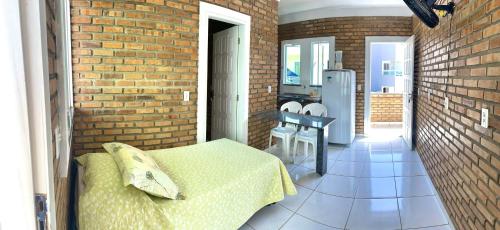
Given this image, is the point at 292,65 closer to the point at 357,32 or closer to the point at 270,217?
the point at 357,32

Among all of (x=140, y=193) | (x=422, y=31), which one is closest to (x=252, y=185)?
(x=140, y=193)

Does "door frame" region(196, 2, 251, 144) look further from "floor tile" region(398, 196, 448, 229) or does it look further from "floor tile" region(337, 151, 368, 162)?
"floor tile" region(398, 196, 448, 229)

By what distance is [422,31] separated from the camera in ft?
14.5

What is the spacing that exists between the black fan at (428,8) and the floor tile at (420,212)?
6.03 ft

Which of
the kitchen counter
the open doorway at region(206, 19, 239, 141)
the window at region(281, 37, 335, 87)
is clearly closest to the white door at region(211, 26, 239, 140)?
the open doorway at region(206, 19, 239, 141)

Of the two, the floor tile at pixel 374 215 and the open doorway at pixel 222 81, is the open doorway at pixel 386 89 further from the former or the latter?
the floor tile at pixel 374 215

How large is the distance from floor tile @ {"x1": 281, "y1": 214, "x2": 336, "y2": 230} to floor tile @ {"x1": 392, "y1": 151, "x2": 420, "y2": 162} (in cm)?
249

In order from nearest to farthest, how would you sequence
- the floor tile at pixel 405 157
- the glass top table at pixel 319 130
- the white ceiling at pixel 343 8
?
the glass top table at pixel 319 130
the floor tile at pixel 405 157
the white ceiling at pixel 343 8

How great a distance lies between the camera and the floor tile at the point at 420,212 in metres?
2.53

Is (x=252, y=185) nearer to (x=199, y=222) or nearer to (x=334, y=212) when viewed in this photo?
(x=199, y=222)

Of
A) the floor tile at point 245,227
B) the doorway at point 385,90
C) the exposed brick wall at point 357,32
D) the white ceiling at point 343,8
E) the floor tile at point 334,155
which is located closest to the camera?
the floor tile at point 245,227

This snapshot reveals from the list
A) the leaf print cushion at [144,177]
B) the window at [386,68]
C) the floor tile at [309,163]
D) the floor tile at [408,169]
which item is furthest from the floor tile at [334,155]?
the window at [386,68]

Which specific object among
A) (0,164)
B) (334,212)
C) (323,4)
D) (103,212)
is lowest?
(334,212)

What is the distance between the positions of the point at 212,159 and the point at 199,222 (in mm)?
804
